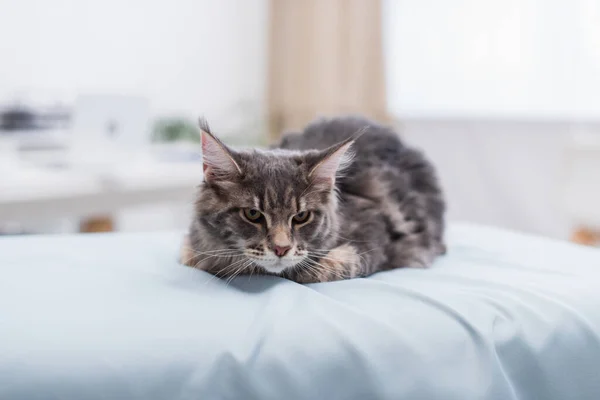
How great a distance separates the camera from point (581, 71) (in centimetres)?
308

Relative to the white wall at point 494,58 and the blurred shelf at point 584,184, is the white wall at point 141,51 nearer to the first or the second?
the white wall at point 494,58

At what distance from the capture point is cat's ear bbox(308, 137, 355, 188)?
1245mm

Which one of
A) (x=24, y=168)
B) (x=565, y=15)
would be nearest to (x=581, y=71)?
(x=565, y=15)

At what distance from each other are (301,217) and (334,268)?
14 centimetres

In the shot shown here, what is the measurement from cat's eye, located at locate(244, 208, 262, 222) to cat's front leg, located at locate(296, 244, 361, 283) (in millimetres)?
161

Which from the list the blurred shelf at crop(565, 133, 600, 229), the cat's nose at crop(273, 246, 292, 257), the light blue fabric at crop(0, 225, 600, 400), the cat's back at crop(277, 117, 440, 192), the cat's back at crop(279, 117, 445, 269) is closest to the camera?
the light blue fabric at crop(0, 225, 600, 400)

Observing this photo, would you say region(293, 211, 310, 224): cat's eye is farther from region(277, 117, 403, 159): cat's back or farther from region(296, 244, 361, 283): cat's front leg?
region(277, 117, 403, 159): cat's back

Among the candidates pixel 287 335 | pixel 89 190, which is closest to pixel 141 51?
pixel 89 190

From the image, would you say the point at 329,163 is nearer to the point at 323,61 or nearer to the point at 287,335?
the point at 287,335

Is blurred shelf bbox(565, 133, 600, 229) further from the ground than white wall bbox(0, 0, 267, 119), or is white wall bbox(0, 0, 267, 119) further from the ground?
white wall bbox(0, 0, 267, 119)

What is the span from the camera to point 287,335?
891 millimetres

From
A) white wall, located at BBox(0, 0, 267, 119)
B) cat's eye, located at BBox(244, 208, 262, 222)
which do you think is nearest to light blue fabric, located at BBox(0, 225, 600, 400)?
cat's eye, located at BBox(244, 208, 262, 222)

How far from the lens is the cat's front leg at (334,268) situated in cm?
124

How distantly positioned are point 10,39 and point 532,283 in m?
3.26
